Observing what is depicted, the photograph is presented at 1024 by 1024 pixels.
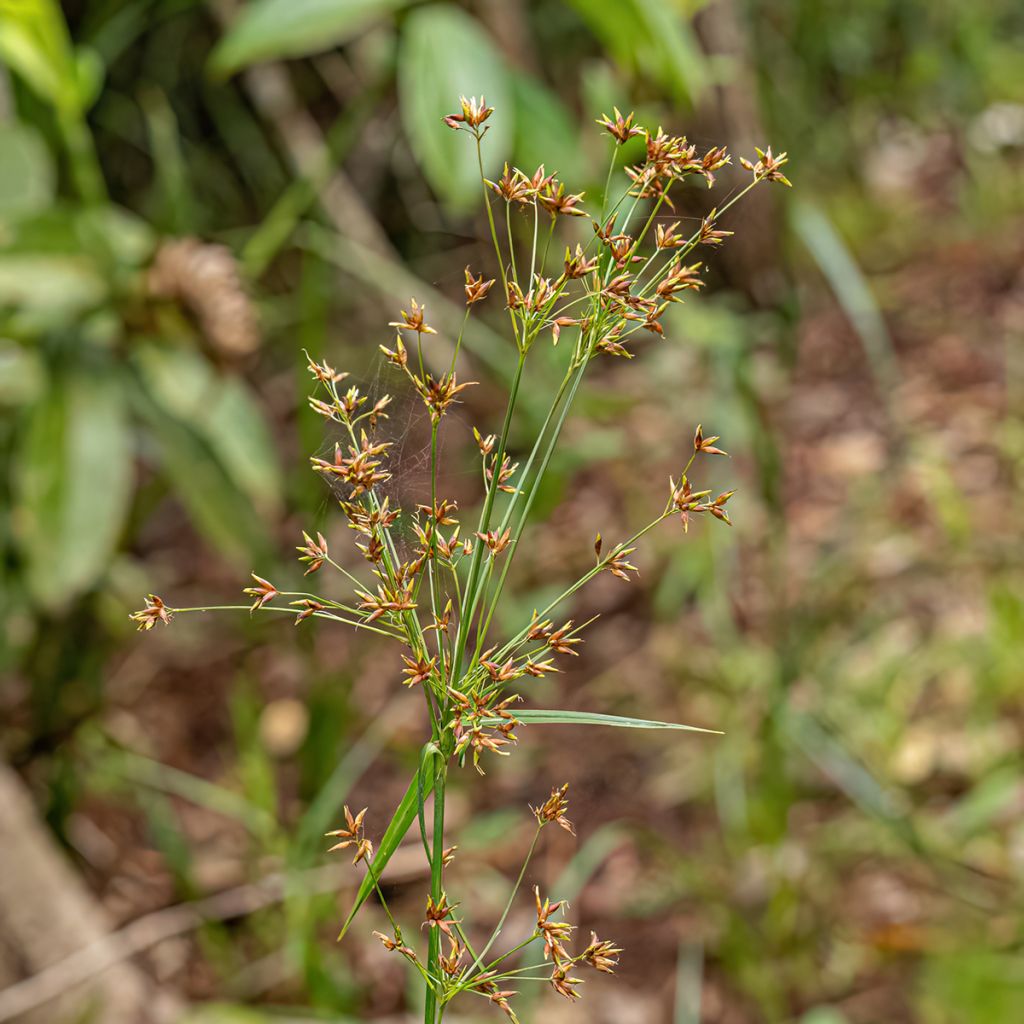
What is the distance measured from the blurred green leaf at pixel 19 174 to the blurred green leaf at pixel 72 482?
0.71 feet

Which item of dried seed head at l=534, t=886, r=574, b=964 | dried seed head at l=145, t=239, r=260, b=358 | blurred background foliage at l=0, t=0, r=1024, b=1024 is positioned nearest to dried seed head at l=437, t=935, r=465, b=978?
dried seed head at l=534, t=886, r=574, b=964

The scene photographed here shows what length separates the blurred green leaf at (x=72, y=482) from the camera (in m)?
1.50

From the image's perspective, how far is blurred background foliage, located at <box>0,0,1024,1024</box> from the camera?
1.42 metres

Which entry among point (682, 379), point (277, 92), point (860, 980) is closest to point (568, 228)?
point (682, 379)

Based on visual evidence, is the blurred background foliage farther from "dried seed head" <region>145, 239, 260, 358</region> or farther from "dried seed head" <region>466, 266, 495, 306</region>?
"dried seed head" <region>466, 266, 495, 306</region>

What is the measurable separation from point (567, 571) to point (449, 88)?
3.86ft

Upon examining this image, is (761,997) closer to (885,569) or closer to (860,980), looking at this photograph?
(860,980)

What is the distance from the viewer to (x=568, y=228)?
2357 millimetres

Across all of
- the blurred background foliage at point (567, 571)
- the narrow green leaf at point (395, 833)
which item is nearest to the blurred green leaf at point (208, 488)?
the blurred background foliage at point (567, 571)

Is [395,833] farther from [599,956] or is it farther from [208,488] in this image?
[208,488]

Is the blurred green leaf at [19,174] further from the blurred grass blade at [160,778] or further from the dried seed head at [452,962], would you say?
the dried seed head at [452,962]

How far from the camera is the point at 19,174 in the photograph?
1.50 metres

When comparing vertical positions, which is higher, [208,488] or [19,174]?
[19,174]

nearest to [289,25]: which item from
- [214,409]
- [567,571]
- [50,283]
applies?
[50,283]
